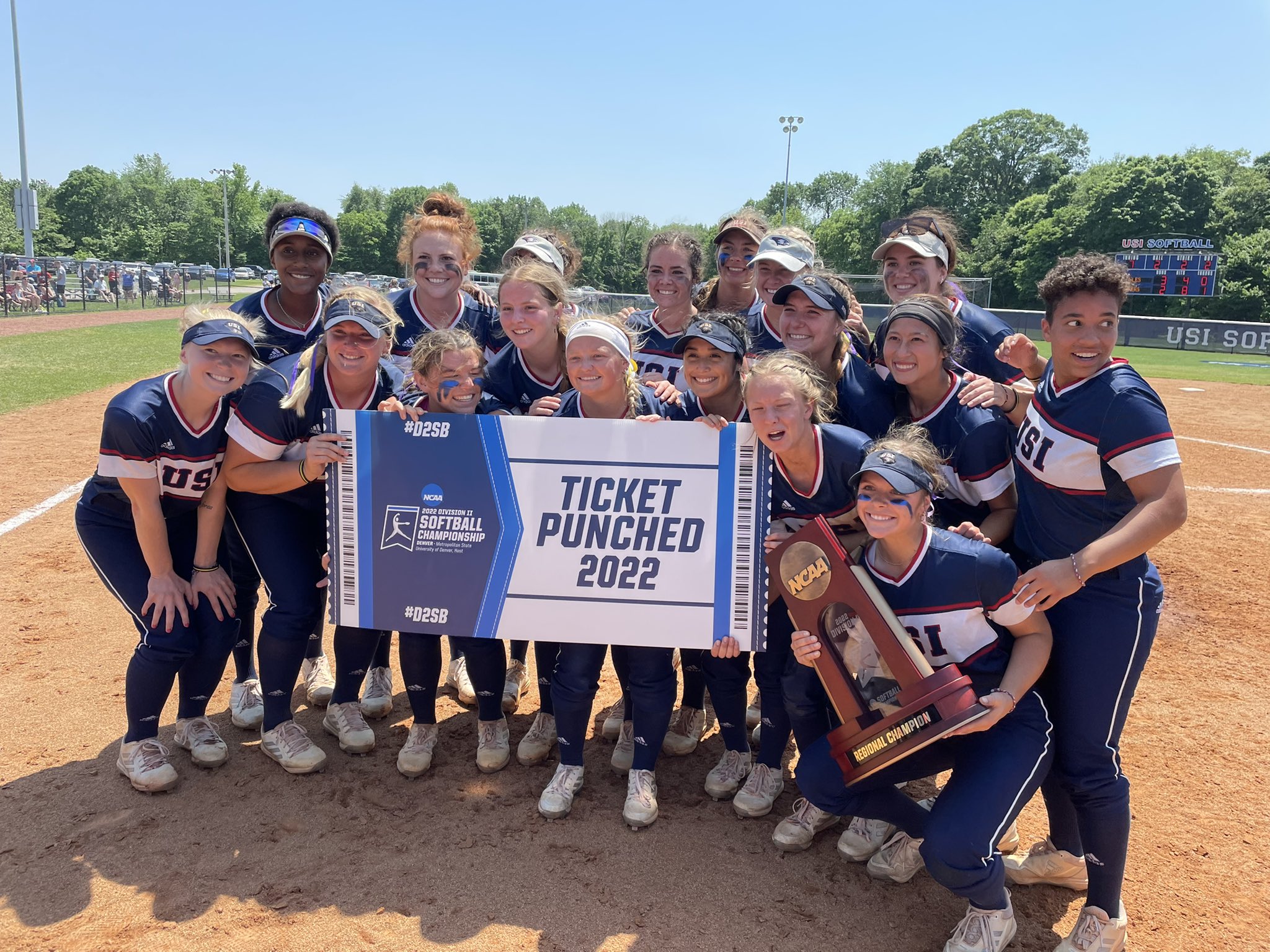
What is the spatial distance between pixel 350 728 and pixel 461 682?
80 cm

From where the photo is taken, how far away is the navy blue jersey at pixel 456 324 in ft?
15.7

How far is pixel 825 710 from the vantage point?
349cm

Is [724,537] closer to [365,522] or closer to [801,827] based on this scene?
[801,827]

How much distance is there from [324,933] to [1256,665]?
18.2ft

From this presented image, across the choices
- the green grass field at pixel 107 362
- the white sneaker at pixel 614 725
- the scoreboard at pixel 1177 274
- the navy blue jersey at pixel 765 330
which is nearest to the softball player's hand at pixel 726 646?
the white sneaker at pixel 614 725

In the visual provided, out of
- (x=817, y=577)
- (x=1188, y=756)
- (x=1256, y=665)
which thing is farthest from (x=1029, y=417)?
(x=1256, y=665)

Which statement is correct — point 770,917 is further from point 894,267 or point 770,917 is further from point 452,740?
point 894,267

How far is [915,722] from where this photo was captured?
277 centimetres

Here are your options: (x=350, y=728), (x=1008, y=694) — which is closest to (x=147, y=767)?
(x=350, y=728)

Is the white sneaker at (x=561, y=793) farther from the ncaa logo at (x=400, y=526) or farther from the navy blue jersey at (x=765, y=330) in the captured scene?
the navy blue jersey at (x=765, y=330)

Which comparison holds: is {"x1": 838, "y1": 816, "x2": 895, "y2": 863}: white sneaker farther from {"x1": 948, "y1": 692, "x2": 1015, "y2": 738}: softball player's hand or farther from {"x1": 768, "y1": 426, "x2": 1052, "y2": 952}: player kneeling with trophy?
{"x1": 948, "y1": 692, "x2": 1015, "y2": 738}: softball player's hand

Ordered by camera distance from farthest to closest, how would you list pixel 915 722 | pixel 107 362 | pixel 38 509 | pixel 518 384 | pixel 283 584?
pixel 107 362 → pixel 38 509 → pixel 518 384 → pixel 283 584 → pixel 915 722

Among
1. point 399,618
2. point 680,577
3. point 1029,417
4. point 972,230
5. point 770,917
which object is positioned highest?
point 972,230

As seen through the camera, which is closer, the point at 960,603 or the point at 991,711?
the point at 991,711
